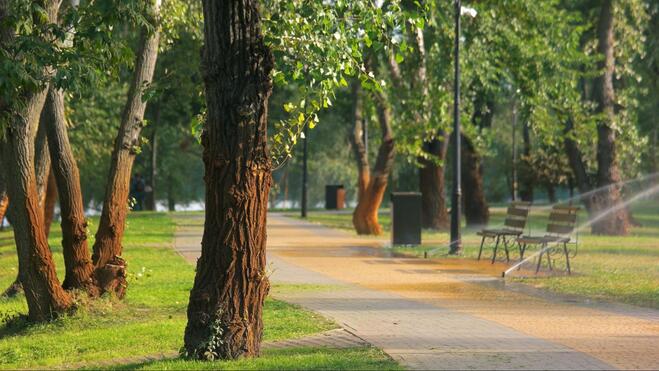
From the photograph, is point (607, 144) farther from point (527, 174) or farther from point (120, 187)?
point (527, 174)

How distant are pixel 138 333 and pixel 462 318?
3538 millimetres

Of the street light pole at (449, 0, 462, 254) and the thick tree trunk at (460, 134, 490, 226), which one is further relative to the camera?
the thick tree trunk at (460, 134, 490, 226)

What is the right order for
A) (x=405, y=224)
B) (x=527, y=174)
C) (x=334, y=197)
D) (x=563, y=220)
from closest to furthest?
(x=563, y=220) → (x=405, y=224) → (x=334, y=197) → (x=527, y=174)

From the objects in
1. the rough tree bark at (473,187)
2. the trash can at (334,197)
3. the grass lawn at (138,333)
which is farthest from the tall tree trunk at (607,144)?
the trash can at (334,197)

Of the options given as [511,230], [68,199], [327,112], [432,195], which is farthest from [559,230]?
[327,112]

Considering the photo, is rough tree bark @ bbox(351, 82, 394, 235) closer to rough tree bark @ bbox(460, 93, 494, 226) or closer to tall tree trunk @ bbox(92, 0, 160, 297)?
rough tree bark @ bbox(460, 93, 494, 226)

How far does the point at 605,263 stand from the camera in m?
22.0

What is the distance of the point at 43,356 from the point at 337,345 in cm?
308

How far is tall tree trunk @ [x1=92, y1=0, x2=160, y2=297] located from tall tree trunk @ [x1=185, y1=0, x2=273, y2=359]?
572 centimetres

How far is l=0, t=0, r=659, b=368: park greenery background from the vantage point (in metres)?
11.6

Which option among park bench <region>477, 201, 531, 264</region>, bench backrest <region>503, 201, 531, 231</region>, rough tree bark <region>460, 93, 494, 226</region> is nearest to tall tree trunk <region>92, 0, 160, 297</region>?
park bench <region>477, 201, 531, 264</region>

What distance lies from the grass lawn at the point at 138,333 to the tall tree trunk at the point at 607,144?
1743cm

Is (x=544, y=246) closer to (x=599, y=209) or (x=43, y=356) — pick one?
(x=43, y=356)

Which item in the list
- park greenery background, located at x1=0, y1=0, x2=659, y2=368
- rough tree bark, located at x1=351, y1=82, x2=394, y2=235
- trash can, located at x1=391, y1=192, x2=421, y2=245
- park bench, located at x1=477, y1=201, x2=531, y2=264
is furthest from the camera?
rough tree bark, located at x1=351, y1=82, x2=394, y2=235
